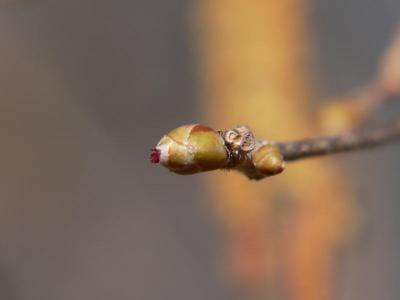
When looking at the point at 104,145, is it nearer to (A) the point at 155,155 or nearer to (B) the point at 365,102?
(B) the point at 365,102

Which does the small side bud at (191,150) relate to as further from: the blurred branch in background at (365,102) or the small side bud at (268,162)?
the blurred branch in background at (365,102)

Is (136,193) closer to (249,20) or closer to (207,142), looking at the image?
(249,20)

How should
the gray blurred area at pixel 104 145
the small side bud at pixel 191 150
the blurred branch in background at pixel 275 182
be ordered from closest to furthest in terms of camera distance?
the small side bud at pixel 191 150
the blurred branch in background at pixel 275 182
the gray blurred area at pixel 104 145

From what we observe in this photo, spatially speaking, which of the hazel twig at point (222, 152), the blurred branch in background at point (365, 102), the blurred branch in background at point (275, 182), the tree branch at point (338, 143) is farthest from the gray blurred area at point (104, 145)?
the hazel twig at point (222, 152)

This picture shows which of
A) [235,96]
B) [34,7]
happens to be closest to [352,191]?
[235,96]

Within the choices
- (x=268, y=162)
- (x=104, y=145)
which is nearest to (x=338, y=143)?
(x=268, y=162)

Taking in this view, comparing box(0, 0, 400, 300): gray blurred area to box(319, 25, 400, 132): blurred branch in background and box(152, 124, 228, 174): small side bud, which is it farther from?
box(152, 124, 228, 174): small side bud
